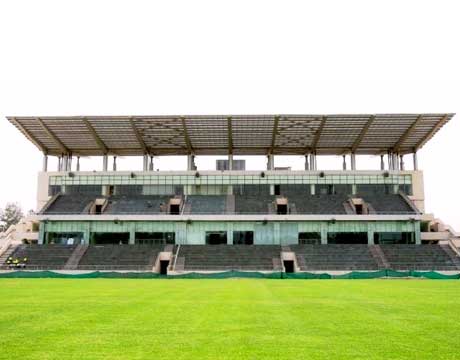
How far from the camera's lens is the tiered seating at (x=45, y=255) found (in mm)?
65875

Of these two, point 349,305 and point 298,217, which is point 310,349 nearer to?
point 349,305

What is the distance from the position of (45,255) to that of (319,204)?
37.8 metres

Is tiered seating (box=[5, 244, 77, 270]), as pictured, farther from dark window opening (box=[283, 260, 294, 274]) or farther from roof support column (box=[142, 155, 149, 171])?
dark window opening (box=[283, 260, 294, 274])

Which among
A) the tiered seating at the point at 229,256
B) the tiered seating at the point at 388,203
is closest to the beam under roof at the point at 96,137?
the tiered seating at the point at 229,256

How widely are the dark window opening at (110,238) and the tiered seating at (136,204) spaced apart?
12.2ft

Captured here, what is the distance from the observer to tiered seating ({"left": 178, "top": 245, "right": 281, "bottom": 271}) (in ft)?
213

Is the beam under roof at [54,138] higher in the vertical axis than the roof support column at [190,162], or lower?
higher

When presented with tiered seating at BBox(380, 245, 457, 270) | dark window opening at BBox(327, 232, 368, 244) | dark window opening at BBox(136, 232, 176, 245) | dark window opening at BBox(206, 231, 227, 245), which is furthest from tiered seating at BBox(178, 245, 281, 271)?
tiered seating at BBox(380, 245, 457, 270)

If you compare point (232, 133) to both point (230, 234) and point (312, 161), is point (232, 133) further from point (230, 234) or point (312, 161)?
point (312, 161)

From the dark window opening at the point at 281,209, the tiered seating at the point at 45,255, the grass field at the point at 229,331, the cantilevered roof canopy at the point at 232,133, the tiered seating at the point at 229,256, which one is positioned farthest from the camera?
the dark window opening at the point at 281,209

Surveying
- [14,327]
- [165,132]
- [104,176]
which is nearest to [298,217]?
[165,132]

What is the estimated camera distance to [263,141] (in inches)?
3103

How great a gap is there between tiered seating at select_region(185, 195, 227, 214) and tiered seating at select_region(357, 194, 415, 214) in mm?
21038

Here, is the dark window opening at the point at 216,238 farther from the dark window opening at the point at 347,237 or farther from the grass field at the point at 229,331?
the grass field at the point at 229,331
